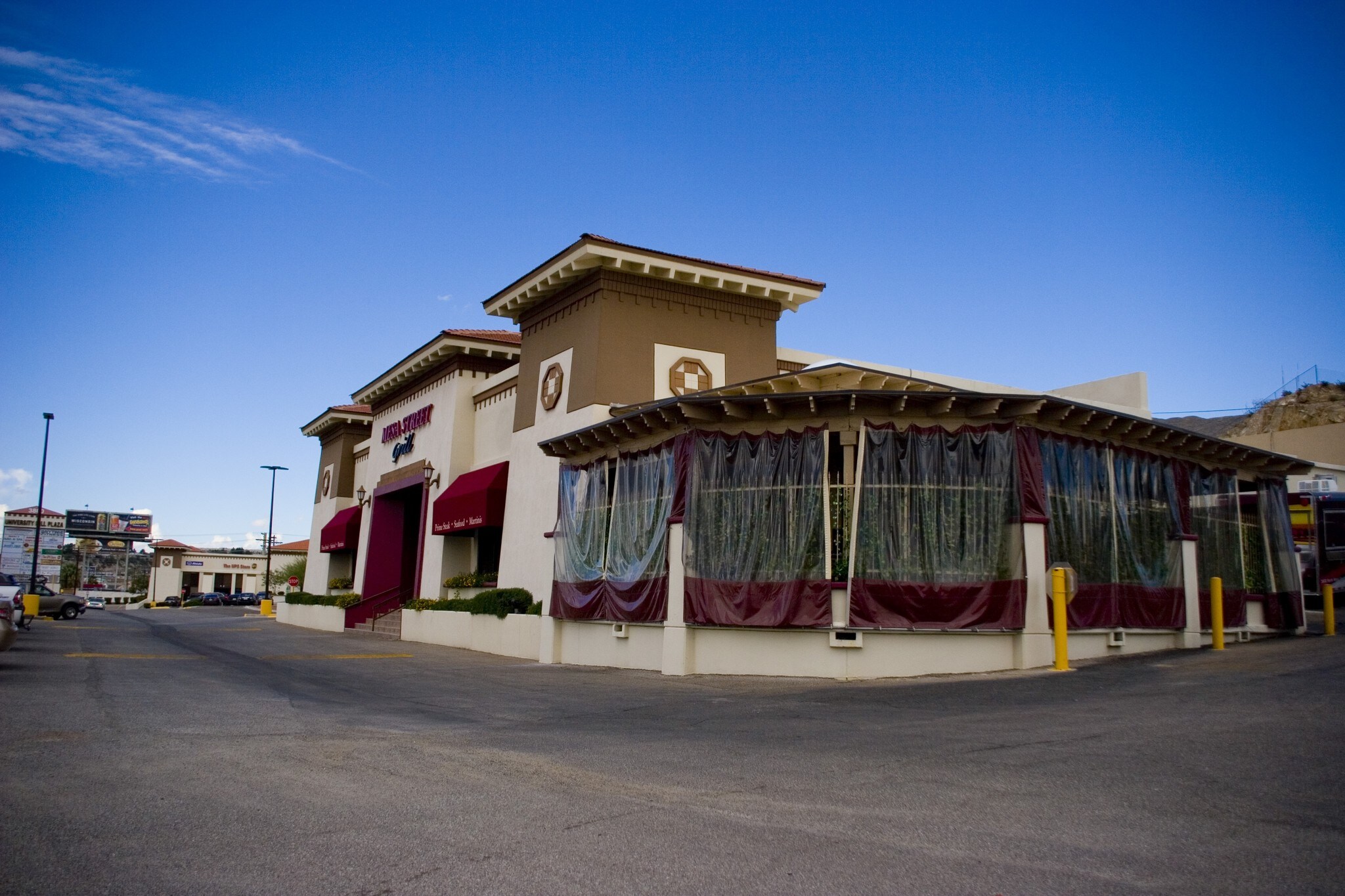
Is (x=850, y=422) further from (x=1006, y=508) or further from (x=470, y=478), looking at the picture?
(x=470, y=478)

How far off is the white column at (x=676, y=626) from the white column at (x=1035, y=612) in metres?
5.30

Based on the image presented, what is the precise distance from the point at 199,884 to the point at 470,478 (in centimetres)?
2257

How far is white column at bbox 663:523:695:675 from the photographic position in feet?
53.4

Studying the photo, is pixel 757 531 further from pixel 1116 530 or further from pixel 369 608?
pixel 369 608

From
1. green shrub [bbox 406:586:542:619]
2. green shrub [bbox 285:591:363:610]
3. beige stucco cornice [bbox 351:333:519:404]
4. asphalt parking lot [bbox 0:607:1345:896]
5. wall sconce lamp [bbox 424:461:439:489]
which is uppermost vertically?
beige stucco cornice [bbox 351:333:519:404]

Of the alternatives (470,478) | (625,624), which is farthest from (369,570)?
(625,624)

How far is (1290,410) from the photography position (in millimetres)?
54125

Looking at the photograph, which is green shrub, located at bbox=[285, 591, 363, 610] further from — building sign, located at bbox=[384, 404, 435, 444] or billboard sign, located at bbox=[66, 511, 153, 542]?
billboard sign, located at bbox=[66, 511, 153, 542]

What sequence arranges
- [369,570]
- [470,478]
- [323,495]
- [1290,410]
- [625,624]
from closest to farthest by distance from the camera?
1. [625,624]
2. [470,478]
3. [369,570]
4. [323,495]
5. [1290,410]

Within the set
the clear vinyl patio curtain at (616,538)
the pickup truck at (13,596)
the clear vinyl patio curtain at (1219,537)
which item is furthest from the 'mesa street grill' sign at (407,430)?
the clear vinyl patio curtain at (1219,537)

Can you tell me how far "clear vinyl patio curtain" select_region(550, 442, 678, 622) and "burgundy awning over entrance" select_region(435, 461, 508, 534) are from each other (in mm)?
4832

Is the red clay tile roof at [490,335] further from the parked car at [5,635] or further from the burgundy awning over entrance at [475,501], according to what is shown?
the parked car at [5,635]

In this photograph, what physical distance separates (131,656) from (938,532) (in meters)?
16.1

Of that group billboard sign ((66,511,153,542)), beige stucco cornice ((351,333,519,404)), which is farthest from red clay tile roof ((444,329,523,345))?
billboard sign ((66,511,153,542))
